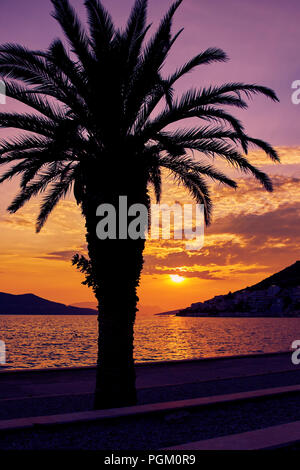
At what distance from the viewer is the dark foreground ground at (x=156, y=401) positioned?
686 cm

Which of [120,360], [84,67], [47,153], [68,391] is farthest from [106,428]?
[84,67]

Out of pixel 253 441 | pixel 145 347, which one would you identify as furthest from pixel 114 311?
pixel 145 347

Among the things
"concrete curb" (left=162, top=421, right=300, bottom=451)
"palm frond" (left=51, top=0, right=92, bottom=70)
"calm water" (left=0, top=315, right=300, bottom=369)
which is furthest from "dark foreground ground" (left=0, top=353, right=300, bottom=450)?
"calm water" (left=0, top=315, right=300, bottom=369)

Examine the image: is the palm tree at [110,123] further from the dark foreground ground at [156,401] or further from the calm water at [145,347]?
the calm water at [145,347]

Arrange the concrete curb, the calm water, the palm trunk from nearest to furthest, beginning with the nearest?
the concrete curb, the palm trunk, the calm water

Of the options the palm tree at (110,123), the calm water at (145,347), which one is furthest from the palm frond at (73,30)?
the calm water at (145,347)

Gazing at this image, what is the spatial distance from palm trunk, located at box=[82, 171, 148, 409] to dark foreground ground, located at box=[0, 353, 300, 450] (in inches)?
32.8

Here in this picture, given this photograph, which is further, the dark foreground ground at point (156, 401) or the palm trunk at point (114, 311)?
the palm trunk at point (114, 311)

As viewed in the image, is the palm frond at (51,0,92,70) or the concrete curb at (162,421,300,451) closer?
the concrete curb at (162,421,300,451)

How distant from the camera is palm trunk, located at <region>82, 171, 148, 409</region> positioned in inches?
387

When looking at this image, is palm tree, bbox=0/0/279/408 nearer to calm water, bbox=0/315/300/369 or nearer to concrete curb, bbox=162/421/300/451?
concrete curb, bbox=162/421/300/451

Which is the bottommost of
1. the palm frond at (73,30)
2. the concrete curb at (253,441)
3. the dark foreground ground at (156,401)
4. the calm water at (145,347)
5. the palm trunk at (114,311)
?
the calm water at (145,347)

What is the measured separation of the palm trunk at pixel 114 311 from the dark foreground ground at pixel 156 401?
83cm
